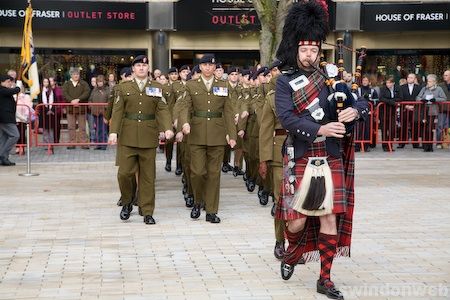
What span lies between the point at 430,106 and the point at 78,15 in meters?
11.1

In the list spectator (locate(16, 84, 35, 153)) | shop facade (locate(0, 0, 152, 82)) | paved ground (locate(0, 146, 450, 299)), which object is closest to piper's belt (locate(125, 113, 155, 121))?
paved ground (locate(0, 146, 450, 299))

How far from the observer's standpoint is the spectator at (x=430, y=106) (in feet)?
62.5

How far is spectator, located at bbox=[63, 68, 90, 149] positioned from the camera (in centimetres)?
1905

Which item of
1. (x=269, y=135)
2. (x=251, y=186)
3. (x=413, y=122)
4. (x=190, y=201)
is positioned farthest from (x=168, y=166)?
(x=269, y=135)

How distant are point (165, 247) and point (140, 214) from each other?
5.97 feet

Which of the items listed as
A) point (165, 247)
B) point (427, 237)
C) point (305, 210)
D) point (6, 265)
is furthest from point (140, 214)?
point (305, 210)

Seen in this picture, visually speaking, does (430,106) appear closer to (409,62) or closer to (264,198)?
(409,62)

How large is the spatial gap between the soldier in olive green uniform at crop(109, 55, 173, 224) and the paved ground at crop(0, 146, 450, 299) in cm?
49

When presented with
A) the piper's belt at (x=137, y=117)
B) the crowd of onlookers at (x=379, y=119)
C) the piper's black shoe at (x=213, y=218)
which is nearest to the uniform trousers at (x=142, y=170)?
the piper's belt at (x=137, y=117)

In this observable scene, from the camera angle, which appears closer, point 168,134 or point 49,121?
point 168,134

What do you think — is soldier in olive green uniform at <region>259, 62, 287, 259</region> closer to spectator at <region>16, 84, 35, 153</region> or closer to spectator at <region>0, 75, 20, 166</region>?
spectator at <region>0, 75, 20, 166</region>

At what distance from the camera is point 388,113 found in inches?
762

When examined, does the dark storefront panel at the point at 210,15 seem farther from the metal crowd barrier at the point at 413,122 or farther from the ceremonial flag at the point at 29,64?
the ceremonial flag at the point at 29,64

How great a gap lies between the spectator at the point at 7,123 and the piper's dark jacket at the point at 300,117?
10598 mm
